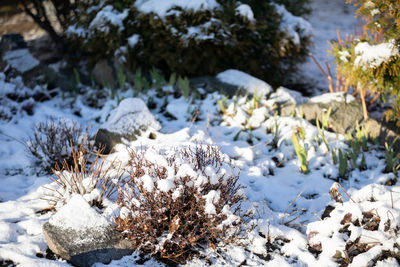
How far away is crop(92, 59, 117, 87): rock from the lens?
508 cm

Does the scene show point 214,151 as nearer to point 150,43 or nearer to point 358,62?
point 358,62

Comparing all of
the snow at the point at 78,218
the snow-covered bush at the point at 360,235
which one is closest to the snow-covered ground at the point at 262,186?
the snow-covered bush at the point at 360,235

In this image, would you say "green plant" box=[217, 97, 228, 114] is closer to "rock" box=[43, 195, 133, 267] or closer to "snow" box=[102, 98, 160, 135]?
"snow" box=[102, 98, 160, 135]

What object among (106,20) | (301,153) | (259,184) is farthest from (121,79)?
(301,153)

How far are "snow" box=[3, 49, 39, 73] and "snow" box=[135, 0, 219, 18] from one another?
1972mm

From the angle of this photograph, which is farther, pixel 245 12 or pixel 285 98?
pixel 245 12

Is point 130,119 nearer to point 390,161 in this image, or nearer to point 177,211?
point 177,211

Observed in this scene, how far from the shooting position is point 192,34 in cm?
442

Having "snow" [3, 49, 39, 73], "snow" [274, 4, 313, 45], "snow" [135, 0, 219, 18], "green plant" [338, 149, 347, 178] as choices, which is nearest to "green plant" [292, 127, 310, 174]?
"green plant" [338, 149, 347, 178]

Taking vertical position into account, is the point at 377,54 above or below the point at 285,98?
above

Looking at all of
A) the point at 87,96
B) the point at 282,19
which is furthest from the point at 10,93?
the point at 282,19

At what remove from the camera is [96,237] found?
1.96 metres

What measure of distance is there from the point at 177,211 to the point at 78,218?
0.64 metres

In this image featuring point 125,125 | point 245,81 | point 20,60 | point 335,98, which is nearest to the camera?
point 125,125
